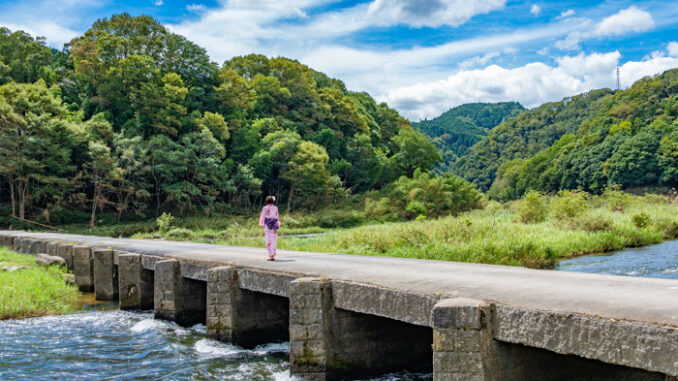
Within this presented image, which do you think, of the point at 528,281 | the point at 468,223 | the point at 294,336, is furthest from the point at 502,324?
the point at 468,223

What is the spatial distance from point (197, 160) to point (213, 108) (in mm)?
14878

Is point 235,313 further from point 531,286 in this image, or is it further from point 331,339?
point 531,286

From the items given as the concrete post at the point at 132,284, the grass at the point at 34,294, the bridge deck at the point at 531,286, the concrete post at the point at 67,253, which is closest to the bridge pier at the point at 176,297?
the concrete post at the point at 132,284

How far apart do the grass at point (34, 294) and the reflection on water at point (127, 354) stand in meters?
0.47

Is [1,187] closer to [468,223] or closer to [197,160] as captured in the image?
[197,160]

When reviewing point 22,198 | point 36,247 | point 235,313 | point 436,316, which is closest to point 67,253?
point 36,247

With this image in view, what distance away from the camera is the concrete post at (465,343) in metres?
5.10

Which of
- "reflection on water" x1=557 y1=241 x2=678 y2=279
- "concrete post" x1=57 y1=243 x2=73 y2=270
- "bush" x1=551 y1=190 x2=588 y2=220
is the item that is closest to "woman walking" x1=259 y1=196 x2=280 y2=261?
"reflection on water" x1=557 y1=241 x2=678 y2=279

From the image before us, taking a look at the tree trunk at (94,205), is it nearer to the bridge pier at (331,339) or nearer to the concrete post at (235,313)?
the concrete post at (235,313)

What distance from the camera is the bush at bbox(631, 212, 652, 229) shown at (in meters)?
26.0

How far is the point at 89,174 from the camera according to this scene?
157 ft

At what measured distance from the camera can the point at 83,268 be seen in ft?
55.5

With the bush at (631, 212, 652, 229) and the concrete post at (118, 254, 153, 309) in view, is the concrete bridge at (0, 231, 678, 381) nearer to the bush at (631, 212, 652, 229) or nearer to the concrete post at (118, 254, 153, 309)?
the concrete post at (118, 254, 153, 309)

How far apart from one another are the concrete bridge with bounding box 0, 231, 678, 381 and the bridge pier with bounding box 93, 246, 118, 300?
10.0ft
